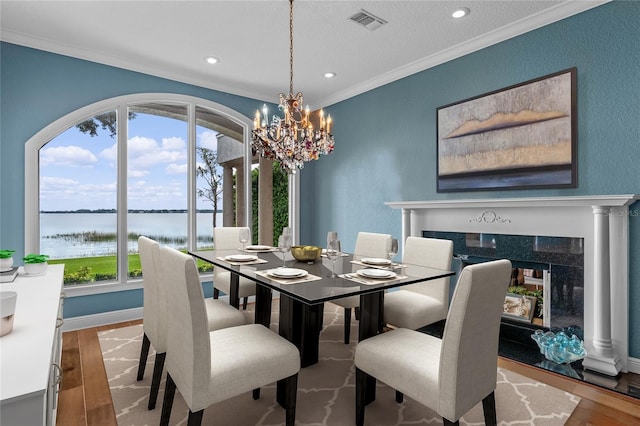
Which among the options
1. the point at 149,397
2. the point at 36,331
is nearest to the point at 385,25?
the point at 36,331

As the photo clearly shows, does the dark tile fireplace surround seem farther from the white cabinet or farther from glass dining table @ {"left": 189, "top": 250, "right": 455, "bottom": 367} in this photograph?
the white cabinet

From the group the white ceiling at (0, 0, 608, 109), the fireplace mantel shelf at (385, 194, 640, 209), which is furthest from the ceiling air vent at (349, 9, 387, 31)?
the fireplace mantel shelf at (385, 194, 640, 209)

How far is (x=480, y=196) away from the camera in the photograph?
3.08 metres

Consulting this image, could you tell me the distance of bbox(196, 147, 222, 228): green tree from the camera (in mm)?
4121

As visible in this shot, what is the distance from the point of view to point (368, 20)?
274 centimetres

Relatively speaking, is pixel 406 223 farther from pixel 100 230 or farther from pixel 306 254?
pixel 100 230

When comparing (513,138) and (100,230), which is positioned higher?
(513,138)

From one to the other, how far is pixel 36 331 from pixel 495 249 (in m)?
3.08

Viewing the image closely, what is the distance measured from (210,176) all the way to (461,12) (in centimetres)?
308

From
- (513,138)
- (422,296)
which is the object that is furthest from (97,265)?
(513,138)

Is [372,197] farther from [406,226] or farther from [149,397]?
[149,397]

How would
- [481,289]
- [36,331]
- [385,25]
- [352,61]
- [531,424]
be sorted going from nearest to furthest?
[36,331]
[481,289]
[531,424]
[385,25]
[352,61]

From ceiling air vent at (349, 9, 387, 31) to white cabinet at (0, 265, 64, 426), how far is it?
2.68m

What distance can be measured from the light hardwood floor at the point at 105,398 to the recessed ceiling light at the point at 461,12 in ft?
8.72
